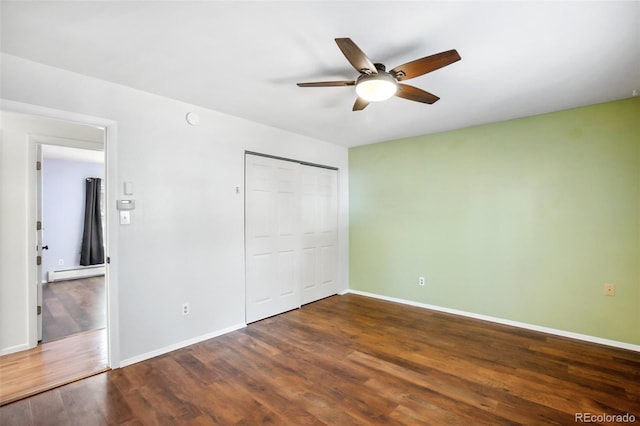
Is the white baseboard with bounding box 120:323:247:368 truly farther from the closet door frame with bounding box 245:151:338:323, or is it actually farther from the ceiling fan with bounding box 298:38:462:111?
the ceiling fan with bounding box 298:38:462:111

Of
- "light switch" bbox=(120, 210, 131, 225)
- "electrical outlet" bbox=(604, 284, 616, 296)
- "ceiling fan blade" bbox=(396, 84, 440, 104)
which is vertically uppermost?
"ceiling fan blade" bbox=(396, 84, 440, 104)

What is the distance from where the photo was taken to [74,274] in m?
6.18

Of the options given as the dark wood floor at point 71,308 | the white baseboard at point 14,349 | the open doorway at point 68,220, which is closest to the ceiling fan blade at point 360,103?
Answer: the dark wood floor at point 71,308

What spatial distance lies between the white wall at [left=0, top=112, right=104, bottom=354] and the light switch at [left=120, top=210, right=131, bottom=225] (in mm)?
1308

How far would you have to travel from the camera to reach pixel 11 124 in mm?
2934

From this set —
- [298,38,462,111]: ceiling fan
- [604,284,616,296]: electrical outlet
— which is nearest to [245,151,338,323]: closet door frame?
[298,38,462,111]: ceiling fan

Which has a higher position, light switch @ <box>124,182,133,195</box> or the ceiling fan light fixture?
the ceiling fan light fixture

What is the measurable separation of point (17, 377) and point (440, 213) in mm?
4762

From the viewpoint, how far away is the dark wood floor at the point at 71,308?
3.48m

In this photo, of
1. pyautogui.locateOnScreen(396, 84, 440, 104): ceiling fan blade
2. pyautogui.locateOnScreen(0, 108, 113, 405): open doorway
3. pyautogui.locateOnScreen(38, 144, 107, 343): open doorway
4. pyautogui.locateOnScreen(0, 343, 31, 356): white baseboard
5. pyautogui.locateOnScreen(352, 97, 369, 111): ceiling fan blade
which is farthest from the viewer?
pyautogui.locateOnScreen(38, 144, 107, 343): open doorway

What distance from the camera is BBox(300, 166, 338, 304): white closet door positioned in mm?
4398

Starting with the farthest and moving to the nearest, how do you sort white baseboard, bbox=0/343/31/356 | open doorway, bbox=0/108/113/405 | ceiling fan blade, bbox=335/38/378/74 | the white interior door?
the white interior door, white baseboard, bbox=0/343/31/356, open doorway, bbox=0/108/113/405, ceiling fan blade, bbox=335/38/378/74

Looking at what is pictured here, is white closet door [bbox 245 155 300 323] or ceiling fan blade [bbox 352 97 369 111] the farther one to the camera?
white closet door [bbox 245 155 300 323]

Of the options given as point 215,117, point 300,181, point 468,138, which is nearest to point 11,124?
point 215,117
